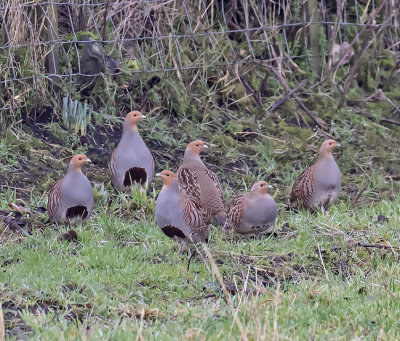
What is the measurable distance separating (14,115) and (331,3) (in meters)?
4.55

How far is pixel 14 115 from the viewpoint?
766 centimetres

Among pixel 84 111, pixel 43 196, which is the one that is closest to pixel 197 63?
pixel 84 111

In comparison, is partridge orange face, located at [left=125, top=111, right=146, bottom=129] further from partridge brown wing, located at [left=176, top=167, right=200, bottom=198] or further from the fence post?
the fence post

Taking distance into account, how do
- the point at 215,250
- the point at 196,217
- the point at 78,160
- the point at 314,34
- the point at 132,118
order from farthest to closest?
the point at 314,34 → the point at 132,118 → the point at 78,160 → the point at 196,217 → the point at 215,250

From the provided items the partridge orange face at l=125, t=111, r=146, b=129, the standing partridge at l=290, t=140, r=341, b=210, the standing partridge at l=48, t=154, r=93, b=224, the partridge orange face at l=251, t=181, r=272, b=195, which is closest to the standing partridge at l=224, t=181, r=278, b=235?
the partridge orange face at l=251, t=181, r=272, b=195

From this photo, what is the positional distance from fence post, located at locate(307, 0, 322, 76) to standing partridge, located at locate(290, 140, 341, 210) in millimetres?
2901

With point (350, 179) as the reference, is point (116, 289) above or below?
above

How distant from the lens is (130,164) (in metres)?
6.94

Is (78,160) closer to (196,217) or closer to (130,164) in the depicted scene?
(130,164)

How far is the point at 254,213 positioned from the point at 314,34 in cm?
437

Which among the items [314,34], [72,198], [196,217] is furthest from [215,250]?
[314,34]

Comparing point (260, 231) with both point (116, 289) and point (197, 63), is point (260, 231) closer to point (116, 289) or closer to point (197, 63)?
point (116, 289)

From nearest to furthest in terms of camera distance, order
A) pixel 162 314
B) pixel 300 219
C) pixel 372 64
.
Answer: pixel 162 314
pixel 300 219
pixel 372 64

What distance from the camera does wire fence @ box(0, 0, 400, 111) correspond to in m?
7.84
